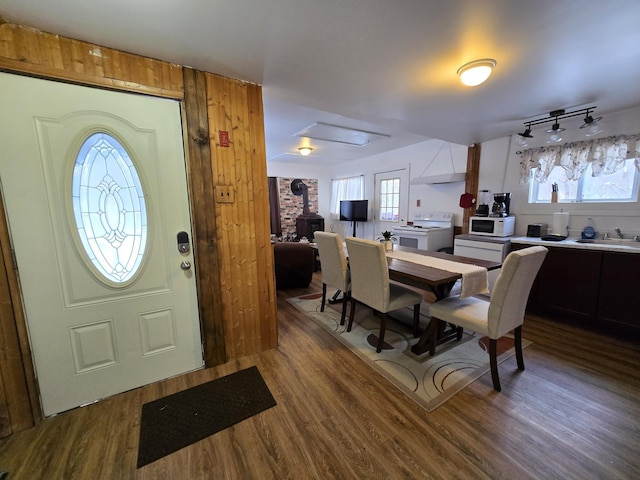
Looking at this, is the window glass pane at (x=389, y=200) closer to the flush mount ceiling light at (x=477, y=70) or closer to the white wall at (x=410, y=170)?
the white wall at (x=410, y=170)

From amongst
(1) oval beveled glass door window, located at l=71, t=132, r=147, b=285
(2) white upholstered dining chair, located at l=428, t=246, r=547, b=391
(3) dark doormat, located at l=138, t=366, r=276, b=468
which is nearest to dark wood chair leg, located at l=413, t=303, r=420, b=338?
(2) white upholstered dining chair, located at l=428, t=246, r=547, b=391

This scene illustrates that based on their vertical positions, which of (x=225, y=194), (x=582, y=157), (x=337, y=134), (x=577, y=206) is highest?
(x=337, y=134)

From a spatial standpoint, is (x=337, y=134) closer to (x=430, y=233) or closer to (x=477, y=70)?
(x=430, y=233)

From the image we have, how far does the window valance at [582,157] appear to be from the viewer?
2699 mm

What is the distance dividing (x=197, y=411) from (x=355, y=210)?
5214mm

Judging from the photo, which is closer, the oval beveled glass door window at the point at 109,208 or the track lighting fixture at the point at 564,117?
the oval beveled glass door window at the point at 109,208

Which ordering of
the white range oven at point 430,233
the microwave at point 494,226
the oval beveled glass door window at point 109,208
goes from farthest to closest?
the white range oven at point 430,233 → the microwave at point 494,226 → the oval beveled glass door window at point 109,208

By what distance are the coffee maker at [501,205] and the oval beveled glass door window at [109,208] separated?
4.03 meters

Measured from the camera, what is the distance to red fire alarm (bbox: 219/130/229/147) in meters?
1.93

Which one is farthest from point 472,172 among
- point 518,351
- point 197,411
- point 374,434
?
point 197,411

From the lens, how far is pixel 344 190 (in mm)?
6953

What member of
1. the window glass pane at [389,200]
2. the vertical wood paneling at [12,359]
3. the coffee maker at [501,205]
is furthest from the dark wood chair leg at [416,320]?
the window glass pane at [389,200]

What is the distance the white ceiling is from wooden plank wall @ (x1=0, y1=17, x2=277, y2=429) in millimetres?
97

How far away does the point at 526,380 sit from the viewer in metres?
1.88
